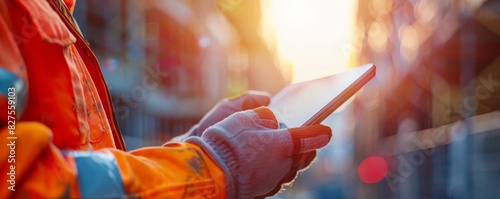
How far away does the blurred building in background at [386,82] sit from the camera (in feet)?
18.4

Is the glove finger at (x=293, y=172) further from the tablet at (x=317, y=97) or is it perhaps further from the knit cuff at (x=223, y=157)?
the knit cuff at (x=223, y=157)

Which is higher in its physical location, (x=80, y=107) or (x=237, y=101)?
(x=80, y=107)

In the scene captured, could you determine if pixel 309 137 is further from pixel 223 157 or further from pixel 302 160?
pixel 223 157

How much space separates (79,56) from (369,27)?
10.9 meters

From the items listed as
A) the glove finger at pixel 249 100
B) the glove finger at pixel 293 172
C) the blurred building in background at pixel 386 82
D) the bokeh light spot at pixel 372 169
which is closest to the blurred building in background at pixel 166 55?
the blurred building in background at pixel 386 82

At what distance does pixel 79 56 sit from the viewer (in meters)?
1.55

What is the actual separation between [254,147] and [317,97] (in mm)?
531

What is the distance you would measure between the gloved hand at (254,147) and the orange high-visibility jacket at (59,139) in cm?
4

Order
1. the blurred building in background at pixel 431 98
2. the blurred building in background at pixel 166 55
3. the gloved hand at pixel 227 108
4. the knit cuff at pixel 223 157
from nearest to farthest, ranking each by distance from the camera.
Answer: the knit cuff at pixel 223 157 → the gloved hand at pixel 227 108 → the blurred building in background at pixel 431 98 → the blurred building in background at pixel 166 55

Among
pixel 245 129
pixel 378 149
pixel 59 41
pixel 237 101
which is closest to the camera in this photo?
pixel 59 41

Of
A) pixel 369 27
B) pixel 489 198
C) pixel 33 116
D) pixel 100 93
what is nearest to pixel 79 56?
pixel 100 93

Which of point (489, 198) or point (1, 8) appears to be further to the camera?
point (489, 198)

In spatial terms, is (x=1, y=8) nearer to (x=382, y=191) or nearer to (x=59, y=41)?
(x=59, y=41)

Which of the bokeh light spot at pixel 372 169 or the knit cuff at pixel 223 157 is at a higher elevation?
the knit cuff at pixel 223 157
